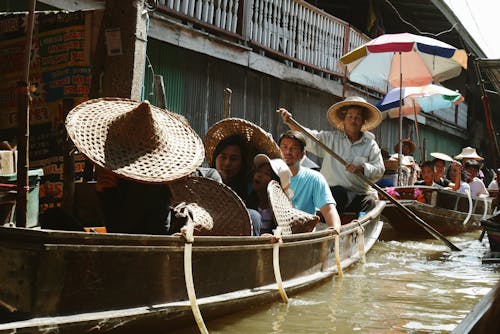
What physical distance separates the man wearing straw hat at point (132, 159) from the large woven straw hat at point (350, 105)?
3.96 meters

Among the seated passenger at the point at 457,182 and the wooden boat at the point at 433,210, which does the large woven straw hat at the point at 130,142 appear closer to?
the wooden boat at the point at 433,210

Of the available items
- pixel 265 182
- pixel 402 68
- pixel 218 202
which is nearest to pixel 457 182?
pixel 402 68

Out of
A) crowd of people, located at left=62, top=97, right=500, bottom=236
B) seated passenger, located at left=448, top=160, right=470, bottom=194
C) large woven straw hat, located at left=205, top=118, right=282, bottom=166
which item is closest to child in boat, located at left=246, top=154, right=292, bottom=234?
crowd of people, located at left=62, top=97, right=500, bottom=236

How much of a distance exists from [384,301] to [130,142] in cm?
269

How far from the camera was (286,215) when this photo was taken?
496 centimetres

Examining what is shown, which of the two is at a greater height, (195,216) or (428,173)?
(428,173)

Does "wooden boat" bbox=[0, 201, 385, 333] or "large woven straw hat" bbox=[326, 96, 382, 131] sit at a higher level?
"large woven straw hat" bbox=[326, 96, 382, 131]

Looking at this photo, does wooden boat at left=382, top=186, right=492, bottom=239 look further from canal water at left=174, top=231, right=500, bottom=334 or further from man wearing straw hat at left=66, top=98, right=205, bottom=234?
man wearing straw hat at left=66, top=98, right=205, bottom=234

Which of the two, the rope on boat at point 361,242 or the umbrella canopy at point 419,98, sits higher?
the umbrella canopy at point 419,98

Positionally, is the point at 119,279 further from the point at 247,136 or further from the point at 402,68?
the point at 402,68

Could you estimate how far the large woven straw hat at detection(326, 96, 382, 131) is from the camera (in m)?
7.35

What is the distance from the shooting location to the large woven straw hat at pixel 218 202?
4434 millimetres

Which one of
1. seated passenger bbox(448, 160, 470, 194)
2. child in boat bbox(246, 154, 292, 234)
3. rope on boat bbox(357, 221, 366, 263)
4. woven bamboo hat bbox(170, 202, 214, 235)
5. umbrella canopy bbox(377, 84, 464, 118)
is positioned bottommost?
rope on boat bbox(357, 221, 366, 263)

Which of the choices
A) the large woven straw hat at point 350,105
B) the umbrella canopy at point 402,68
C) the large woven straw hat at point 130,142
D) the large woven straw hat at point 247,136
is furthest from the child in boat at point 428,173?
the large woven straw hat at point 130,142
